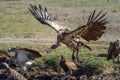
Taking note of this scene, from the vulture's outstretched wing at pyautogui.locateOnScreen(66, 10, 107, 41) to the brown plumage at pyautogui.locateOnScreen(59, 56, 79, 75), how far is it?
0.67m

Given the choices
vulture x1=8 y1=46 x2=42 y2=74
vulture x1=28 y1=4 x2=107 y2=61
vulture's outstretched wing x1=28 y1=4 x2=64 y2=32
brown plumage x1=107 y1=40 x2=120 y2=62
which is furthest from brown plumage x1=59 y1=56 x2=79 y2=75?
vulture's outstretched wing x1=28 y1=4 x2=64 y2=32

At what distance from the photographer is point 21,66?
40.1 feet

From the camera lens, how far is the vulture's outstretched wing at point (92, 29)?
451 inches

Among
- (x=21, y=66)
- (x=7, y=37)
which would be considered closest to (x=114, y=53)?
(x=21, y=66)

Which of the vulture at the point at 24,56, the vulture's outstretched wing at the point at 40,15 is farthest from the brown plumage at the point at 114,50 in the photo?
the vulture at the point at 24,56

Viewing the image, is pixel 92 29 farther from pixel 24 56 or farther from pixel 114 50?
pixel 24 56

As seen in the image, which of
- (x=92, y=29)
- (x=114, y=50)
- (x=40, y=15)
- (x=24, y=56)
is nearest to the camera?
(x=92, y=29)

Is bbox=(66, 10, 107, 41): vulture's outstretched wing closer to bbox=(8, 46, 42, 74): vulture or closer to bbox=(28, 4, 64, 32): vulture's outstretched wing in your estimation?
bbox=(8, 46, 42, 74): vulture

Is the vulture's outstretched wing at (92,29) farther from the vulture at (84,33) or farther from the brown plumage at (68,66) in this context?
the brown plumage at (68,66)

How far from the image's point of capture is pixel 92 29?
11930 mm

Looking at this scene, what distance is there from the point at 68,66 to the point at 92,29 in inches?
43.1

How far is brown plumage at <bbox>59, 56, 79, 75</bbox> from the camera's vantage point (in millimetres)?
11923

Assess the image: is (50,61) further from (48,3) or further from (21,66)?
(48,3)

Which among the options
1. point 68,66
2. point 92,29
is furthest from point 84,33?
point 68,66
